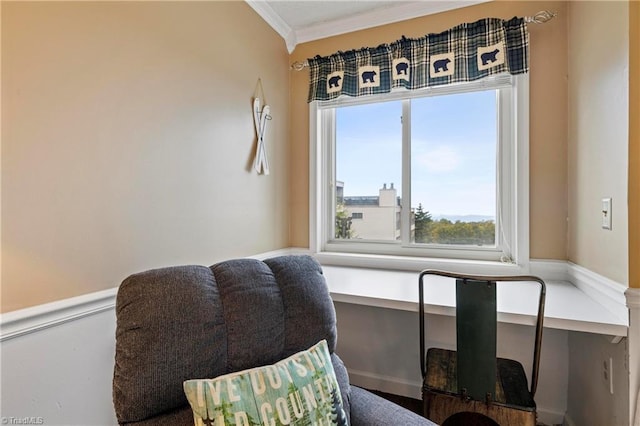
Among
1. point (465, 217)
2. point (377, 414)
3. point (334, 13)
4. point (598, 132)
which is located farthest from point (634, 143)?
point (334, 13)

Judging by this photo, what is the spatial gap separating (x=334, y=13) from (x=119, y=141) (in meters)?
1.62

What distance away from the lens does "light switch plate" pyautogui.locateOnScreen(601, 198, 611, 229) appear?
4.00 ft

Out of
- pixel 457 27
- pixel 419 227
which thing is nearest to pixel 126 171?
pixel 419 227

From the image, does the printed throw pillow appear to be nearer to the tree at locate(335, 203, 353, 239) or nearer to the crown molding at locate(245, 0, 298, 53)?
the tree at locate(335, 203, 353, 239)

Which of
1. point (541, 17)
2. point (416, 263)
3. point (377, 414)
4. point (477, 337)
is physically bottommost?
point (377, 414)

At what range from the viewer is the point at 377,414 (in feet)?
2.97

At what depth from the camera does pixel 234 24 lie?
177cm

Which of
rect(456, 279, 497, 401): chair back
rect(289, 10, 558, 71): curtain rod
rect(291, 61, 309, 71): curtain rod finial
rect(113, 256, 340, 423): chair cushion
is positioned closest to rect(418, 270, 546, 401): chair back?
rect(456, 279, 497, 401): chair back

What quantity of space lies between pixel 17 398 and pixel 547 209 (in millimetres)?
2374

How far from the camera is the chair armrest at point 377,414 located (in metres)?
0.86

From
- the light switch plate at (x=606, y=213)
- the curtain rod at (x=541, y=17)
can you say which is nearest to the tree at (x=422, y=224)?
the light switch plate at (x=606, y=213)

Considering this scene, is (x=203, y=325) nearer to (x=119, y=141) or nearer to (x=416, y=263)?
(x=119, y=141)

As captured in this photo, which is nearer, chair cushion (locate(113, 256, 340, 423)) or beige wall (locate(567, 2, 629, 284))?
chair cushion (locate(113, 256, 340, 423))

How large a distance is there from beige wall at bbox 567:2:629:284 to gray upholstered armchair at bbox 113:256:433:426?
105 cm
